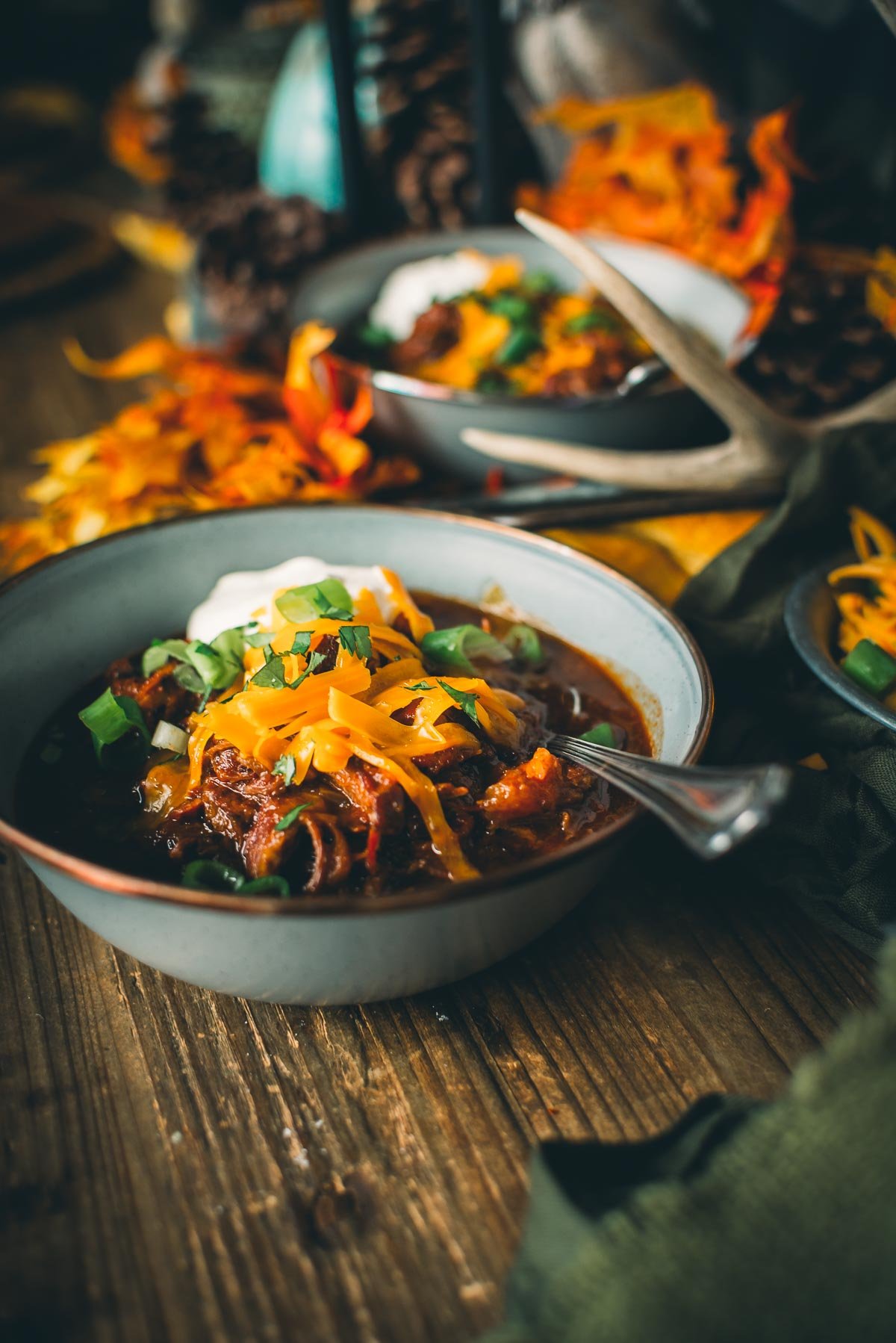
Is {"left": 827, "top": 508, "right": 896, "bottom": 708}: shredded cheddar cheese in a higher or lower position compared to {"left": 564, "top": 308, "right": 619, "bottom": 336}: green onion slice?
lower

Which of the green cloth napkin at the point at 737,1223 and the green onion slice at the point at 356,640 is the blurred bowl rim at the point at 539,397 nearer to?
the green onion slice at the point at 356,640

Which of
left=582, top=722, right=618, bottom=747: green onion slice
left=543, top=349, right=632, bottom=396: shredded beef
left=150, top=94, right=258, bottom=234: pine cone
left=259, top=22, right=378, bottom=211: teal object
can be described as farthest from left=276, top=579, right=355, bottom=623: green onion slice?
left=150, top=94, right=258, bottom=234: pine cone

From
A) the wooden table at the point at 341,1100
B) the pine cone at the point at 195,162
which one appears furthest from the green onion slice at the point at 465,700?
the pine cone at the point at 195,162

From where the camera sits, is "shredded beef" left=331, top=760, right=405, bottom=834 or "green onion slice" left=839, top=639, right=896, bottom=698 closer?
"shredded beef" left=331, top=760, right=405, bottom=834

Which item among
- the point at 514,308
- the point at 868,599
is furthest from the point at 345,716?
the point at 514,308

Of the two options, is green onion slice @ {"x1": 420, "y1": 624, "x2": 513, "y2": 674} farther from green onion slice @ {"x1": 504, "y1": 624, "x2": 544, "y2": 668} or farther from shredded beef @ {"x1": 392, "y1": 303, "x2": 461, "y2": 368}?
shredded beef @ {"x1": 392, "y1": 303, "x2": 461, "y2": 368}

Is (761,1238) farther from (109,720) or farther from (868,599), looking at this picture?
(868,599)
